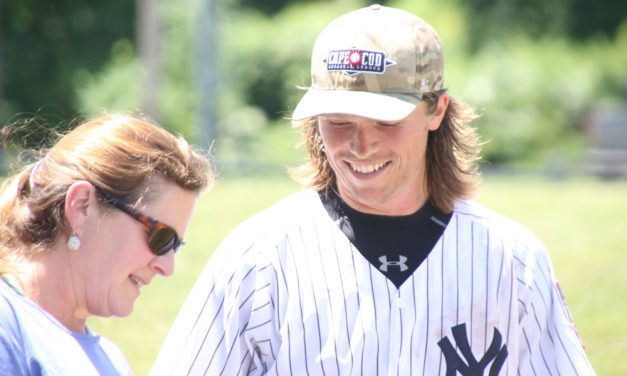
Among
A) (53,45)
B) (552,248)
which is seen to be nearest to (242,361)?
(552,248)

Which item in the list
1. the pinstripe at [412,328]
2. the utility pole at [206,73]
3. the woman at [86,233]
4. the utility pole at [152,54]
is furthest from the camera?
the utility pole at [206,73]

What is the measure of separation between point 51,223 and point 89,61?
33697 millimetres

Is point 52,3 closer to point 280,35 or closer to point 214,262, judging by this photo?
point 280,35

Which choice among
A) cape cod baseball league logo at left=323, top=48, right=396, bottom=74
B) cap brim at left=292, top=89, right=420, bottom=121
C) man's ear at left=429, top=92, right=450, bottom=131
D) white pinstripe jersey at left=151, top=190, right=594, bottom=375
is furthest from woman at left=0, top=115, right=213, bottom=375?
man's ear at left=429, top=92, right=450, bottom=131

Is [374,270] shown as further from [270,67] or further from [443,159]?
[270,67]

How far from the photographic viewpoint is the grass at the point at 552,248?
8.49 m

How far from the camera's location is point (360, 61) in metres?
3.43

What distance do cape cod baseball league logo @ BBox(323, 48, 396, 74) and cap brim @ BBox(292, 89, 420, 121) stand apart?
74mm

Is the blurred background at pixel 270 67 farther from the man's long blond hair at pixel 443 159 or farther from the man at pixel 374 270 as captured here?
the man at pixel 374 270

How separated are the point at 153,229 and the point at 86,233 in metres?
0.19

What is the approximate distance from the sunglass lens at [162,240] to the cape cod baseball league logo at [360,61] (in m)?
0.88

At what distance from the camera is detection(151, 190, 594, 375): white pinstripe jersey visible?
3.37m

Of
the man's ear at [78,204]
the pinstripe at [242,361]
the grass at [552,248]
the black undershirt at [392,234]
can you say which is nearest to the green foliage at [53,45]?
the grass at [552,248]

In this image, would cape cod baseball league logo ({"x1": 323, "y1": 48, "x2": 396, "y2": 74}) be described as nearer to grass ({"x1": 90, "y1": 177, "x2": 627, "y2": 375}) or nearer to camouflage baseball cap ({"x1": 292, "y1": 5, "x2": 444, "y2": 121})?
camouflage baseball cap ({"x1": 292, "y1": 5, "x2": 444, "y2": 121})
